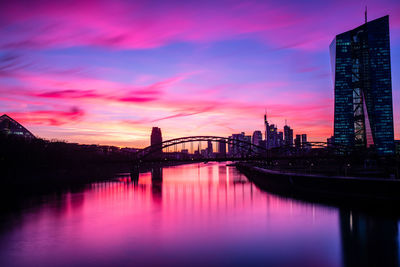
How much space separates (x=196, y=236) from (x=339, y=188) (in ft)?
78.8

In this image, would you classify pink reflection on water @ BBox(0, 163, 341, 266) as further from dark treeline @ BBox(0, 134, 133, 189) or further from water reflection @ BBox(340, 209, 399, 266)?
dark treeline @ BBox(0, 134, 133, 189)

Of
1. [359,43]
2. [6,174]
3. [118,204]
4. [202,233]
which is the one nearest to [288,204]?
[202,233]

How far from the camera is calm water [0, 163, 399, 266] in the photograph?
817 inches

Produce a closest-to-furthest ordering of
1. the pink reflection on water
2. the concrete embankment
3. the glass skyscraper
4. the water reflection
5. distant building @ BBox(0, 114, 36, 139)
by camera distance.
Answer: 1. the water reflection
2. the pink reflection on water
3. the concrete embankment
4. the glass skyscraper
5. distant building @ BBox(0, 114, 36, 139)

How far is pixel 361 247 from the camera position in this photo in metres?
22.5

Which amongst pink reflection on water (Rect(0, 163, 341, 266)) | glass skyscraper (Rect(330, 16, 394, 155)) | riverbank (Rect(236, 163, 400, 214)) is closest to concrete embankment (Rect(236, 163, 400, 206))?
riverbank (Rect(236, 163, 400, 214))

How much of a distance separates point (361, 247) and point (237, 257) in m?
8.03

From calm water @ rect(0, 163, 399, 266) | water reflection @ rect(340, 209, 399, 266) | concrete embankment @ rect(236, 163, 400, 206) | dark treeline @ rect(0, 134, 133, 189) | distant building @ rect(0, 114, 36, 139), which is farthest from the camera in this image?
distant building @ rect(0, 114, 36, 139)

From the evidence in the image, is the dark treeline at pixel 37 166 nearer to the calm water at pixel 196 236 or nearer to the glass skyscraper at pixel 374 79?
the calm water at pixel 196 236

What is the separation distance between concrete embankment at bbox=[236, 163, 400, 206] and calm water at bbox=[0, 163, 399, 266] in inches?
195

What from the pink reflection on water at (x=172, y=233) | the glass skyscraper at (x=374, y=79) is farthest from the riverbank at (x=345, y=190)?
the glass skyscraper at (x=374, y=79)

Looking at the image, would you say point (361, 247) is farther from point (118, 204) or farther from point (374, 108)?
point (374, 108)

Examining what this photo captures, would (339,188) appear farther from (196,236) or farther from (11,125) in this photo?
(11,125)

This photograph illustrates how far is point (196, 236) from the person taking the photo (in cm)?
2711
